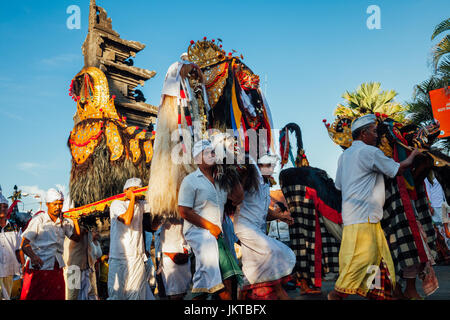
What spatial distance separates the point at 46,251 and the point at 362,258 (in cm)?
399

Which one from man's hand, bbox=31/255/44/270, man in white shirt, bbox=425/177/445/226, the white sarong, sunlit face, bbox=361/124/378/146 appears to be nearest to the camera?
sunlit face, bbox=361/124/378/146

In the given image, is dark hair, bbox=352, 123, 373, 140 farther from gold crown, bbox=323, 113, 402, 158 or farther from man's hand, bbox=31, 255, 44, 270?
man's hand, bbox=31, 255, 44, 270

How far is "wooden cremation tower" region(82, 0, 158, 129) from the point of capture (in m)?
14.5

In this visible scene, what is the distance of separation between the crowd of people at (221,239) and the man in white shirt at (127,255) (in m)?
0.01

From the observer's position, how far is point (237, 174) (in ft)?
14.0

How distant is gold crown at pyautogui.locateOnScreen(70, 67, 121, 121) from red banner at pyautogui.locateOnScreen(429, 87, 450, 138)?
11.1 meters

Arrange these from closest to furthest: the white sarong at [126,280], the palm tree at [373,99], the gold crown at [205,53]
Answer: the white sarong at [126,280]
the gold crown at [205,53]
the palm tree at [373,99]

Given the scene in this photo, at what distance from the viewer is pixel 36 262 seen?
17.0 ft

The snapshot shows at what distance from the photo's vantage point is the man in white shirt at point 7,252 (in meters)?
6.50

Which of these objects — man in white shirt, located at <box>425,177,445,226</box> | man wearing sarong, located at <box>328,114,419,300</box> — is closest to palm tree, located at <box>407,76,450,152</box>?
man in white shirt, located at <box>425,177,445,226</box>

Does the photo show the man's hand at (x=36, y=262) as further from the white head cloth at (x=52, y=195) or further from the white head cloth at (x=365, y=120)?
the white head cloth at (x=365, y=120)

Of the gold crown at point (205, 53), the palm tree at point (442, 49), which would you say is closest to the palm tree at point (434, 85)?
the palm tree at point (442, 49)

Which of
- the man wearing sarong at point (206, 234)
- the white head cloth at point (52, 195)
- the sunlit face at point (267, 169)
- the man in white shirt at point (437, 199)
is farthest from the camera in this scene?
the man in white shirt at point (437, 199)
